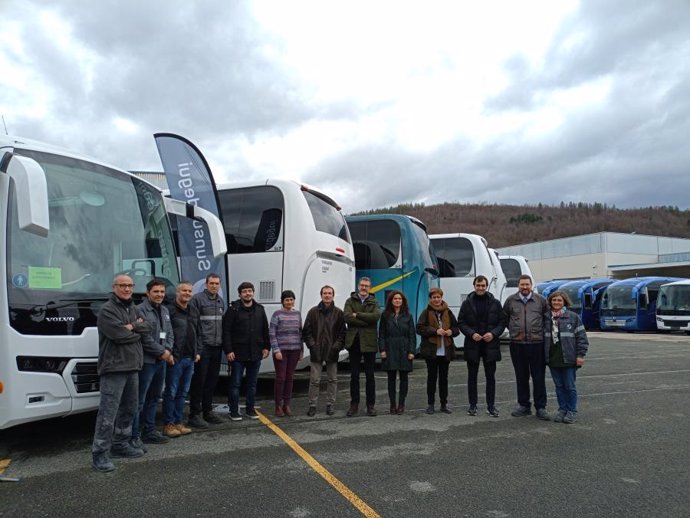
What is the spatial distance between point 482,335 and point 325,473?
3.09 meters

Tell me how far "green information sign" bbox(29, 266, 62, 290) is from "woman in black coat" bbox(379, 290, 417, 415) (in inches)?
150

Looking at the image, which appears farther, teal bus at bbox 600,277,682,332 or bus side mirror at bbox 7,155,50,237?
teal bus at bbox 600,277,682,332

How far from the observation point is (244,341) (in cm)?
634

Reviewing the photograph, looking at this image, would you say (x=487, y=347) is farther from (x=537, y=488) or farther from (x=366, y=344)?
(x=537, y=488)

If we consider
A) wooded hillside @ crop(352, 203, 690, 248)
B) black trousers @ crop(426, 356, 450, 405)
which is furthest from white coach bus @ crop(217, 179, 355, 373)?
wooded hillside @ crop(352, 203, 690, 248)

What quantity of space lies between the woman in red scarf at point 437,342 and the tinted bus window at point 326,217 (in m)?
2.17

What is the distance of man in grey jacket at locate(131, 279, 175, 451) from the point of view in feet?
16.4

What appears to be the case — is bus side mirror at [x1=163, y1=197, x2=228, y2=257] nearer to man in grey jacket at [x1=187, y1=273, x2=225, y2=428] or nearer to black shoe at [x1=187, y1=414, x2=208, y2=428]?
man in grey jacket at [x1=187, y1=273, x2=225, y2=428]

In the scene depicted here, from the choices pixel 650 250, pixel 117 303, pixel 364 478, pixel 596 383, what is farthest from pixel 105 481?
pixel 650 250

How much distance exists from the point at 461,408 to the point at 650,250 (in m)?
54.7

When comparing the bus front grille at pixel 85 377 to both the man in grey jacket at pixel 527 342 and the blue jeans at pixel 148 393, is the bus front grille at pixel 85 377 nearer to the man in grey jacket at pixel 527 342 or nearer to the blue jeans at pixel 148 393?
the blue jeans at pixel 148 393

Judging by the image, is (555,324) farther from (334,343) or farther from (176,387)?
(176,387)

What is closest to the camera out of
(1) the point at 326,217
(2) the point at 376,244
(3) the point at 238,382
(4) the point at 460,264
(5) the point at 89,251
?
(5) the point at 89,251

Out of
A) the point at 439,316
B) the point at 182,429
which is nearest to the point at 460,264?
the point at 439,316
